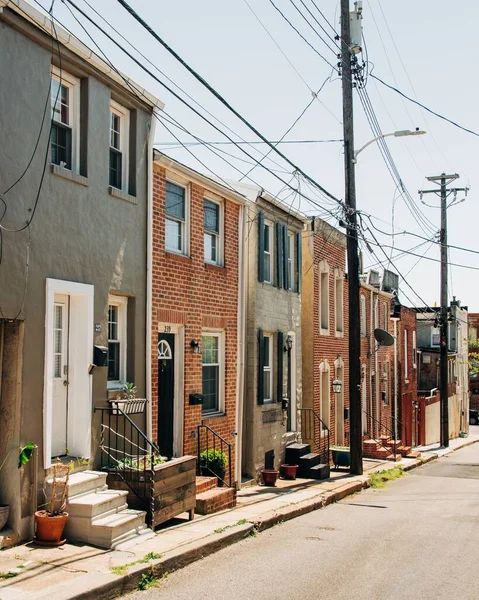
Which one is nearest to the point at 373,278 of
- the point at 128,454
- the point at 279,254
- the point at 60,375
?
the point at 279,254

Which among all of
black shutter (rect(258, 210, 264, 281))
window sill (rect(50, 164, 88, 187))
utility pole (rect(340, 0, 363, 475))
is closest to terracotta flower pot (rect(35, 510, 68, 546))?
window sill (rect(50, 164, 88, 187))

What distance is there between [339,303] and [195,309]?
1095 centimetres

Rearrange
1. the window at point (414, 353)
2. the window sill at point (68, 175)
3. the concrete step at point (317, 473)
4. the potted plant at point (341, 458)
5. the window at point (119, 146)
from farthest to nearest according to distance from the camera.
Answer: the window at point (414, 353) < the potted plant at point (341, 458) < the concrete step at point (317, 473) < the window at point (119, 146) < the window sill at point (68, 175)

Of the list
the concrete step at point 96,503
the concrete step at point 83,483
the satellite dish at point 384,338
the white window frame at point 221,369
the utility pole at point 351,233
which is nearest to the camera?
the concrete step at point 96,503

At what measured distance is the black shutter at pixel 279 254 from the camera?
1816 cm

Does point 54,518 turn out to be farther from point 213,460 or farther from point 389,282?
point 389,282

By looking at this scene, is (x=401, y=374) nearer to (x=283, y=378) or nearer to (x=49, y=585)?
(x=283, y=378)

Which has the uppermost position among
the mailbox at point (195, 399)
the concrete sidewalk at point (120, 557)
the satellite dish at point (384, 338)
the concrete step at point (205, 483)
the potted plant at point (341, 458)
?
the satellite dish at point (384, 338)

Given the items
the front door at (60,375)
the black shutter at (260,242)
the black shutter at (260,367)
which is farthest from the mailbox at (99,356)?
the black shutter at (260,242)

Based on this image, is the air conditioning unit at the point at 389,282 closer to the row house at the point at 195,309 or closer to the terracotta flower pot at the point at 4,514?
the row house at the point at 195,309

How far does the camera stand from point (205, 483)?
12.7 meters

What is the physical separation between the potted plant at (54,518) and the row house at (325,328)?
11616mm

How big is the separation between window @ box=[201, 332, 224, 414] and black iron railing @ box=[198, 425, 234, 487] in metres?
0.63

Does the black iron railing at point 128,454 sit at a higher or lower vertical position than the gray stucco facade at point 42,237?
lower
